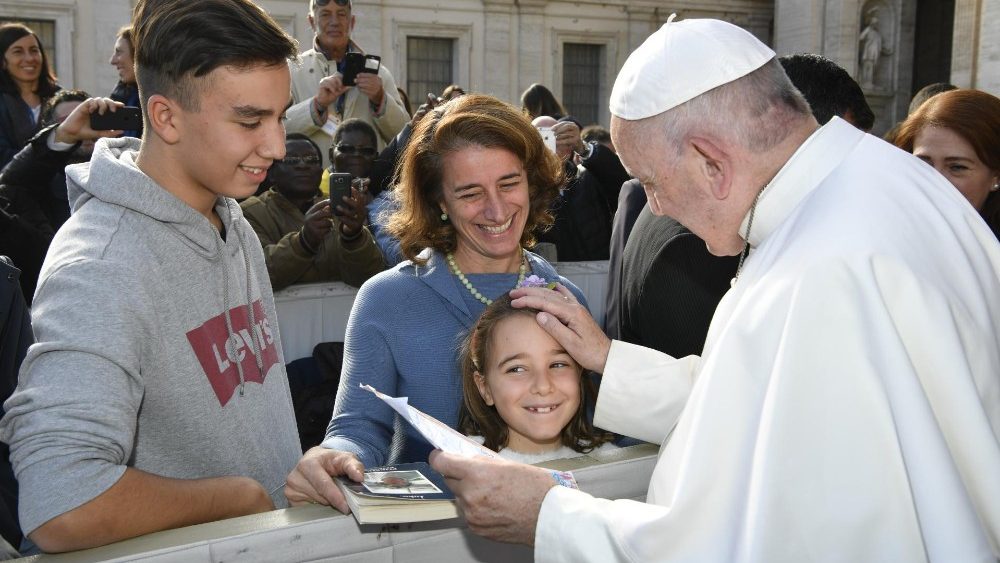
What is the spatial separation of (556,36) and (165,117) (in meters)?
20.7

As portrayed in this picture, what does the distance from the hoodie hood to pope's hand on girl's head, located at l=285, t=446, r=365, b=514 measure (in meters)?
0.53

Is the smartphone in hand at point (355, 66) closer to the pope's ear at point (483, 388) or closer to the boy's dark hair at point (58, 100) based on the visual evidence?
the boy's dark hair at point (58, 100)

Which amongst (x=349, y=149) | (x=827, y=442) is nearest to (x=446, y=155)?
(x=827, y=442)

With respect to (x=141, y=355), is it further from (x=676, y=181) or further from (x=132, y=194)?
(x=676, y=181)

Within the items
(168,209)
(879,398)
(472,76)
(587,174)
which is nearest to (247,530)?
(168,209)

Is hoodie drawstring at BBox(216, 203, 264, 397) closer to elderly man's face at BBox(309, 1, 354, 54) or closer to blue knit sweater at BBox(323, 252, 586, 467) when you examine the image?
blue knit sweater at BBox(323, 252, 586, 467)

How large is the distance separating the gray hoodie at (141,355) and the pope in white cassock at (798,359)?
52 centimetres

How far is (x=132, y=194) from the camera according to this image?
2.05 metres

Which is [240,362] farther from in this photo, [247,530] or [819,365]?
[819,365]

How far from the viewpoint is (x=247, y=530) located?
6.36 ft

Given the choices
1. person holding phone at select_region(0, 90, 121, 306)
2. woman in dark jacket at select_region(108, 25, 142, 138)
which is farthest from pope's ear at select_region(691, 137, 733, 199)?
woman in dark jacket at select_region(108, 25, 142, 138)

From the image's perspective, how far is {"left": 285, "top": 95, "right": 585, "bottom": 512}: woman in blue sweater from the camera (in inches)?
112

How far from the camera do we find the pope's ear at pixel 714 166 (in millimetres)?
2086

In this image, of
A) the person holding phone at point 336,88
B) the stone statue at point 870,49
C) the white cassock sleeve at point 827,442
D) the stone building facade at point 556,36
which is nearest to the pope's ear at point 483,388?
the white cassock sleeve at point 827,442
